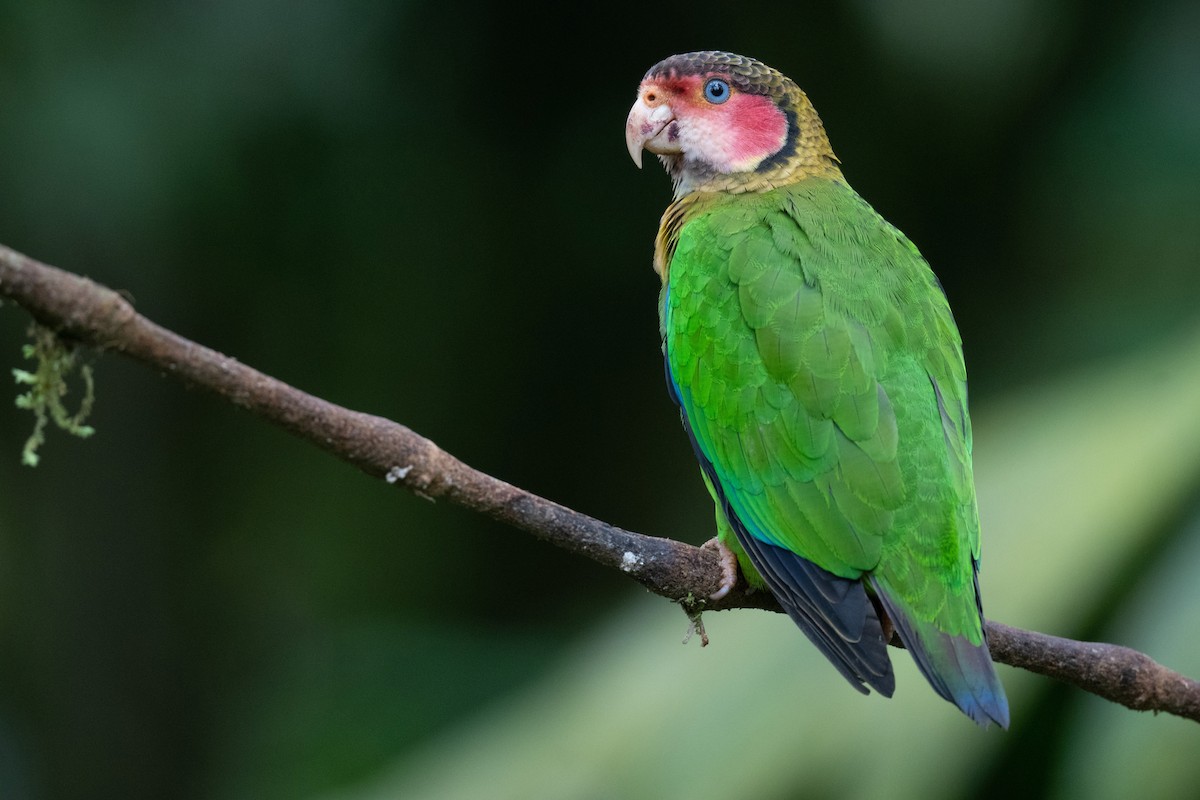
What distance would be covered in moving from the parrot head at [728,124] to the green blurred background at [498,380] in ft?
4.61

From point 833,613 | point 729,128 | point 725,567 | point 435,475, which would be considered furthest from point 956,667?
point 729,128

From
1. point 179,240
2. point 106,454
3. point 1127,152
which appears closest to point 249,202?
point 179,240

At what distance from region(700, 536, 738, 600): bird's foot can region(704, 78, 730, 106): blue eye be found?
4.27ft

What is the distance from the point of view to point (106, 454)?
5.24 m

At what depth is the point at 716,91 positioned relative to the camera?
3.49 meters

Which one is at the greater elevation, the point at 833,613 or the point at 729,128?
the point at 729,128

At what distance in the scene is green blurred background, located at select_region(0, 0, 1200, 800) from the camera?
3.84 metres

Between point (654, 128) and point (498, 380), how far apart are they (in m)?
2.95

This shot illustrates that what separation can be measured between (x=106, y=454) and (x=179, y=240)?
0.99m

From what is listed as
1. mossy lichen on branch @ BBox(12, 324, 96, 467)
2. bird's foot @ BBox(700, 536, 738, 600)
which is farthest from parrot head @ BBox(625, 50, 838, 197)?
mossy lichen on branch @ BBox(12, 324, 96, 467)

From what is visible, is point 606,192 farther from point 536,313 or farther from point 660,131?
point 660,131

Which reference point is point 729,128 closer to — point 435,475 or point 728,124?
point 728,124

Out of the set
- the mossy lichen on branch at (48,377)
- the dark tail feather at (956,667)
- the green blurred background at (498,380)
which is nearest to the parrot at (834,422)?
the dark tail feather at (956,667)

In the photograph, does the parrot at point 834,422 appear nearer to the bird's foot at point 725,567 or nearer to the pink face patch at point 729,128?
the bird's foot at point 725,567
